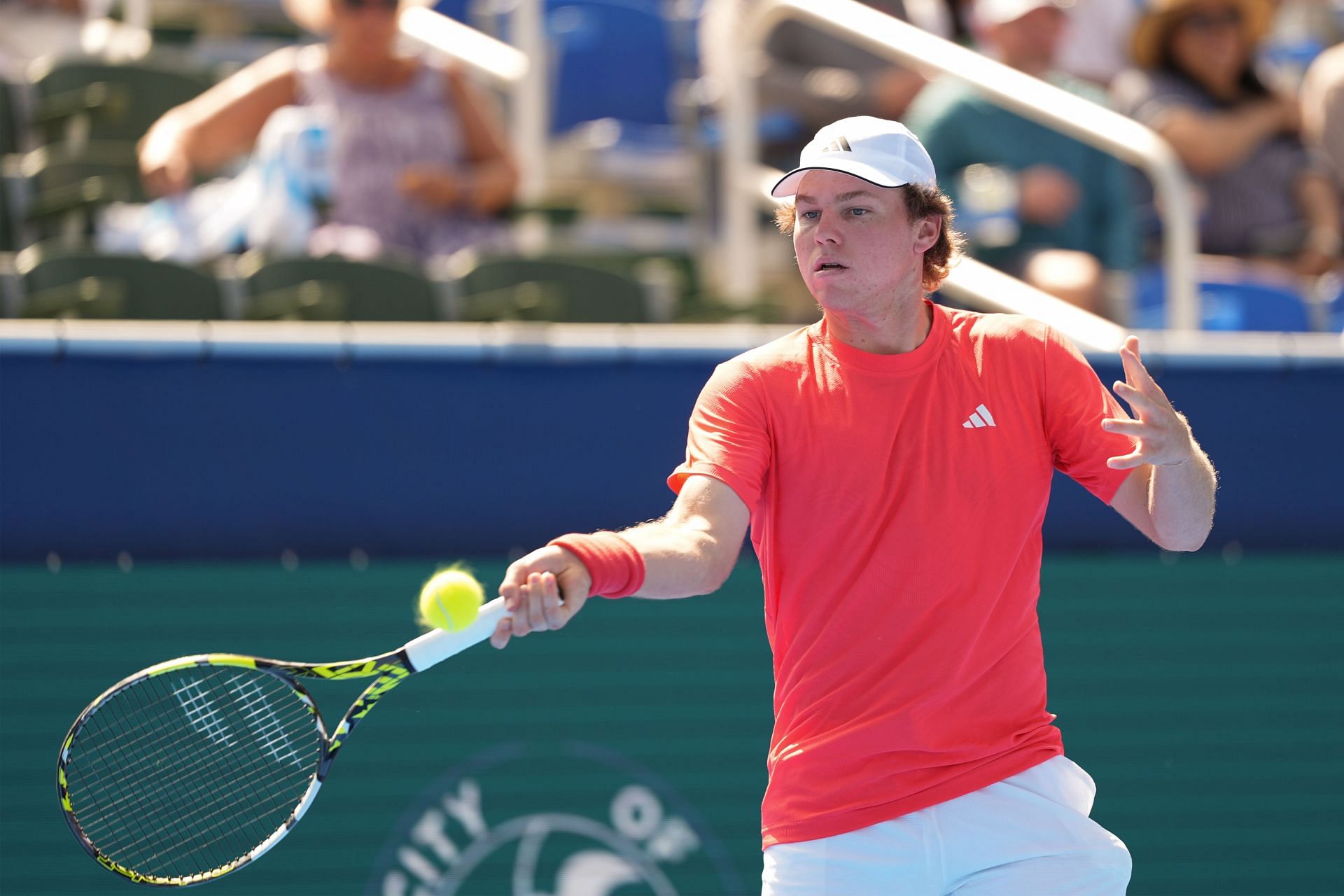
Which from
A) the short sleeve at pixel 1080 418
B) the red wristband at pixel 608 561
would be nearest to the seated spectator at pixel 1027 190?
the short sleeve at pixel 1080 418

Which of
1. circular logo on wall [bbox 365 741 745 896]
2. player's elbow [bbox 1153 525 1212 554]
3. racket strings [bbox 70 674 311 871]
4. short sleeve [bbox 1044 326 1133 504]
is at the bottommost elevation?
circular logo on wall [bbox 365 741 745 896]

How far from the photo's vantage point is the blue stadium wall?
4133 millimetres

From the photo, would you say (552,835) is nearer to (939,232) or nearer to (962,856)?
(962,856)

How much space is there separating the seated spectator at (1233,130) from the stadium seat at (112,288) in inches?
128

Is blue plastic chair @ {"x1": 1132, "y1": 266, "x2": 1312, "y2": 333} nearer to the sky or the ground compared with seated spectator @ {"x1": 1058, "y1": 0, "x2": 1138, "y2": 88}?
nearer to the ground

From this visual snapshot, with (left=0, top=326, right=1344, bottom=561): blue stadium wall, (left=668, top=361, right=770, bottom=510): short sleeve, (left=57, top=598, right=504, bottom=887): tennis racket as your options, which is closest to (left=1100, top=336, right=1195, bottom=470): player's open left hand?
(left=668, top=361, right=770, bottom=510): short sleeve

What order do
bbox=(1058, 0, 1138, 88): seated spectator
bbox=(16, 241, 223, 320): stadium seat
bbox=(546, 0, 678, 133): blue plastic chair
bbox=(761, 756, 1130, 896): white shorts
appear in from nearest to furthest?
bbox=(761, 756, 1130, 896): white shorts < bbox=(16, 241, 223, 320): stadium seat < bbox=(1058, 0, 1138, 88): seated spectator < bbox=(546, 0, 678, 133): blue plastic chair

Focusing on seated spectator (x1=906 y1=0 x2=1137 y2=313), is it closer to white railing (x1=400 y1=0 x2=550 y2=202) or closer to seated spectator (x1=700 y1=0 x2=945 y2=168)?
seated spectator (x1=700 y1=0 x2=945 y2=168)

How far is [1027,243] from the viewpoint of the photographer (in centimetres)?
552

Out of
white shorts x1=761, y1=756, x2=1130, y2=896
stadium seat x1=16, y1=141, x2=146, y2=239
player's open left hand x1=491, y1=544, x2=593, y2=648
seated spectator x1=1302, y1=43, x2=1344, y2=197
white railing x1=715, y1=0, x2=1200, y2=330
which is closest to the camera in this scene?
player's open left hand x1=491, y1=544, x2=593, y2=648

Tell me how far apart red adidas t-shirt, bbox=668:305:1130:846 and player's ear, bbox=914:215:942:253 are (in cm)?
15

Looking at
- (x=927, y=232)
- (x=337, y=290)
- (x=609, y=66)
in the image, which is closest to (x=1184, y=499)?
(x=927, y=232)

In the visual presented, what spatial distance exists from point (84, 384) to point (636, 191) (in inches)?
130

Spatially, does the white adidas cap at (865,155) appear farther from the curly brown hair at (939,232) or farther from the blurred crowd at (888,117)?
the blurred crowd at (888,117)
